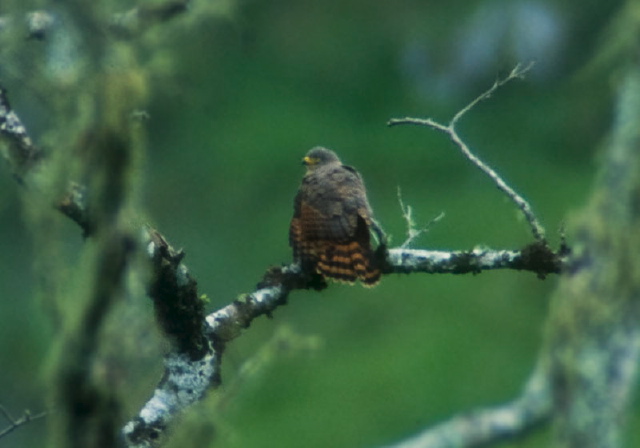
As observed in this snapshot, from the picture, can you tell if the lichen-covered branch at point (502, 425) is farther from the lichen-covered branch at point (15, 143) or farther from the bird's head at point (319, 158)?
the lichen-covered branch at point (15, 143)

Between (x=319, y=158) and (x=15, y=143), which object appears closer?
(x=15, y=143)

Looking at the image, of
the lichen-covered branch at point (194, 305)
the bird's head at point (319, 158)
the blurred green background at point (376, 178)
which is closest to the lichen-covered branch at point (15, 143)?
the lichen-covered branch at point (194, 305)

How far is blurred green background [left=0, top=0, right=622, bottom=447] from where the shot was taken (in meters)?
12.1

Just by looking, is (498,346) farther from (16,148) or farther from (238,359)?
(16,148)

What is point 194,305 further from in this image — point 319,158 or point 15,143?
point 319,158

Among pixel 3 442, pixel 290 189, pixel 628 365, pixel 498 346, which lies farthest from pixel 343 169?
pixel 290 189

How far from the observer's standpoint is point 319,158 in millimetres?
6355

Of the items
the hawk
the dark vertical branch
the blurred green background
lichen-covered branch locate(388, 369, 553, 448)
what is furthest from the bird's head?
the blurred green background

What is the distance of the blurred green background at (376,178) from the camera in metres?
12.1

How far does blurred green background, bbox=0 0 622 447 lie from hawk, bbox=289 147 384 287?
3.22 m

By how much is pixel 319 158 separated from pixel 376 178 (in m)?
9.80

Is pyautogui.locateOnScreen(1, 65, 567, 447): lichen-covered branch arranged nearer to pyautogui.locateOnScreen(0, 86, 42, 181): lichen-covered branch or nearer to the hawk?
pyautogui.locateOnScreen(0, 86, 42, 181): lichen-covered branch

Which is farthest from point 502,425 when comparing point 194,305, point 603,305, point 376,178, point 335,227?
point 376,178

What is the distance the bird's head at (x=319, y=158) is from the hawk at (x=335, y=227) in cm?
26
